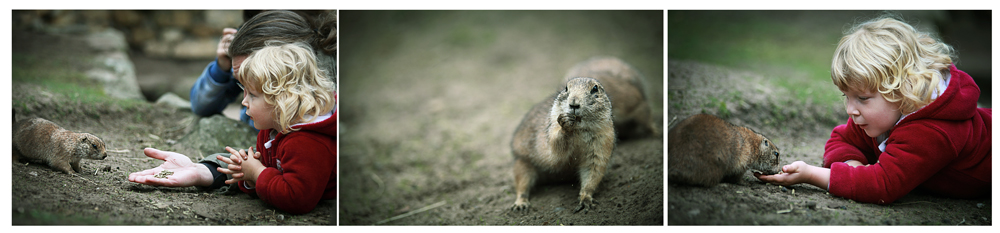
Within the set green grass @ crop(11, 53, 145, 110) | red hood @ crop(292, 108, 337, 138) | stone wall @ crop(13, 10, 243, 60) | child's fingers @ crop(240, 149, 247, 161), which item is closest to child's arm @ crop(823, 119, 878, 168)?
red hood @ crop(292, 108, 337, 138)

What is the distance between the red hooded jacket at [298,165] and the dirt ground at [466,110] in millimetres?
735

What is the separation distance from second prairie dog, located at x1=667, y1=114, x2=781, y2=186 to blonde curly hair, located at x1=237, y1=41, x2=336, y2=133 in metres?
1.73

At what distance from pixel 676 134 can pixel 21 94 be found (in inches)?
136

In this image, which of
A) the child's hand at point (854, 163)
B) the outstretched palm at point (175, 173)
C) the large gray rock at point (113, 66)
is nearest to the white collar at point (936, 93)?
the child's hand at point (854, 163)

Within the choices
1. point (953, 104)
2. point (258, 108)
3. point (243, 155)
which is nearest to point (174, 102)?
point (243, 155)

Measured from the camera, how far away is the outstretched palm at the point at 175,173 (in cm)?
256

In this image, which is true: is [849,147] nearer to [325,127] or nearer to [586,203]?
[586,203]

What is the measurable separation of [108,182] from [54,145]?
36 centimetres

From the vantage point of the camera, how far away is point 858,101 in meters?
2.39

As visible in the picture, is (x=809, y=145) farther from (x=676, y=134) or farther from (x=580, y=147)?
(x=580, y=147)

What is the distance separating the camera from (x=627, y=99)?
11.9ft

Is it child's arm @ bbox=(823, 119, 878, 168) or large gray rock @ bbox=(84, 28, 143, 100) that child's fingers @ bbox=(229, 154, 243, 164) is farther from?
child's arm @ bbox=(823, 119, 878, 168)

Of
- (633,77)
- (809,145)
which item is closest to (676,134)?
(809,145)

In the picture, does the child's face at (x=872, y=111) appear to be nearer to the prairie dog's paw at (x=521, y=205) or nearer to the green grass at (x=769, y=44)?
the green grass at (x=769, y=44)
